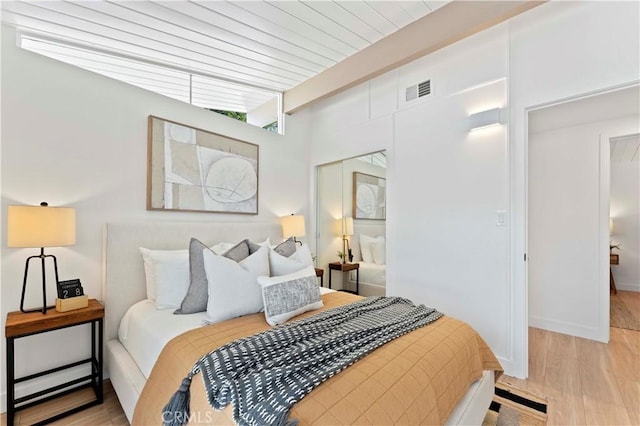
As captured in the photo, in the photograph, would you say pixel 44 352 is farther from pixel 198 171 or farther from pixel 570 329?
pixel 570 329

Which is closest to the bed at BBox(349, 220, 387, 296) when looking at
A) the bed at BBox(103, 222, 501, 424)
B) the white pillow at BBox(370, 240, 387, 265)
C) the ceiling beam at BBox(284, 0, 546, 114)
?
the white pillow at BBox(370, 240, 387, 265)

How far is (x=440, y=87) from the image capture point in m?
2.85

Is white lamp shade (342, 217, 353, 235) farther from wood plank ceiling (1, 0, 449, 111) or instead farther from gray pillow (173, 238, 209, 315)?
gray pillow (173, 238, 209, 315)

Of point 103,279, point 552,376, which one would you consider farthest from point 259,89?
point 552,376

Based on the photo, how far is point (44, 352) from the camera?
2.07 meters

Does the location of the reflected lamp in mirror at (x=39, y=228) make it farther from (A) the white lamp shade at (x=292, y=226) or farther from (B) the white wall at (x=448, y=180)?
(B) the white wall at (x=448, y=180)

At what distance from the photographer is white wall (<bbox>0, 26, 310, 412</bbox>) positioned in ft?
6.44

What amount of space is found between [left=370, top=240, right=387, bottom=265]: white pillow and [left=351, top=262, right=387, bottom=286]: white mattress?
0.06 metres

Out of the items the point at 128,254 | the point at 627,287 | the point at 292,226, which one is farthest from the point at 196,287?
the point at 627,287

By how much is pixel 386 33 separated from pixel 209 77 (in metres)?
1.83

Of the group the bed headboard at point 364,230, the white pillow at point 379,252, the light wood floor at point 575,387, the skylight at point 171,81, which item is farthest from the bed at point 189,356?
the skylight at point 171,81

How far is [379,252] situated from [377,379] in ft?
7.23

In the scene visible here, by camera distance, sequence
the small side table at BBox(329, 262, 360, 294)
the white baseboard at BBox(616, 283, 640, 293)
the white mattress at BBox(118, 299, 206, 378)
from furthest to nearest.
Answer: the white baseboard at BBox(616, 283, 640, 293)
the small side table at BBox(329, 262, 360, 294)
the white mattress at BBox(118, 299, 206, 378)

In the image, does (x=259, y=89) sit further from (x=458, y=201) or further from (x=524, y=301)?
(x=524, y=301)
